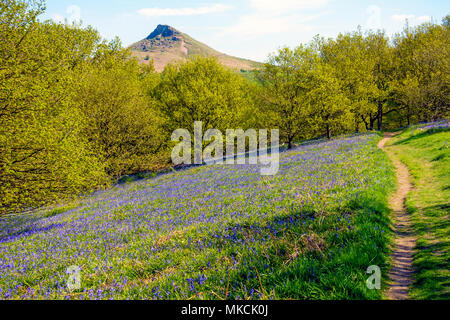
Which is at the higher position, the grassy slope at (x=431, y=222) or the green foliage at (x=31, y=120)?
the green foliage at (x=31, y=120)

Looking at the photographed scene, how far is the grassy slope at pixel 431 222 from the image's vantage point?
438 centimetres

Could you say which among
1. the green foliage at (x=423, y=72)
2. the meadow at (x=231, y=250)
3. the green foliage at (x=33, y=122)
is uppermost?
the green foliage at (x=423, y=72)

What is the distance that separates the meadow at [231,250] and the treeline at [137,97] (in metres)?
4.56

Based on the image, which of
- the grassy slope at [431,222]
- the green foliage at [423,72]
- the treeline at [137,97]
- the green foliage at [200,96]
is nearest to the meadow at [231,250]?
the grassy slope at [431,222]

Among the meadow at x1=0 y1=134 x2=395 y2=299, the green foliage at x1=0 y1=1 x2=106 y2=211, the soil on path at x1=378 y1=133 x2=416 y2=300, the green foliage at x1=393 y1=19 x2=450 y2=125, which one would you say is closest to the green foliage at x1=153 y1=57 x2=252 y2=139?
the green foliage at x1=0 y1=1 x2=106 y2=211

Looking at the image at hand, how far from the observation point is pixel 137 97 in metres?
30.7

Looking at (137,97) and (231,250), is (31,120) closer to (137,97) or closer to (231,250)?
(231,250)

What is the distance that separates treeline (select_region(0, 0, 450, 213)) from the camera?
12.7m

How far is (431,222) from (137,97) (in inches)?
1177

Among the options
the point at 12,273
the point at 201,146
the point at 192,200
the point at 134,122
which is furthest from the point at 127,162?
the point at 12,273

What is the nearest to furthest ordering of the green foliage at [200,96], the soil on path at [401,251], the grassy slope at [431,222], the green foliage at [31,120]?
the grassy slope at [431,222] < the soil on path at [401,251] < the green foliage at [31,120] < the green foliage at [200,96]

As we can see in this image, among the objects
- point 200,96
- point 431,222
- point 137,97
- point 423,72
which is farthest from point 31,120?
point 423,72

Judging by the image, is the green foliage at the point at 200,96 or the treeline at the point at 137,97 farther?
the green foliage at the point at 200,96

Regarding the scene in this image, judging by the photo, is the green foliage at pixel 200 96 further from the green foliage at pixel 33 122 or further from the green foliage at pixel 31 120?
the green foliage at pixel 31 120
